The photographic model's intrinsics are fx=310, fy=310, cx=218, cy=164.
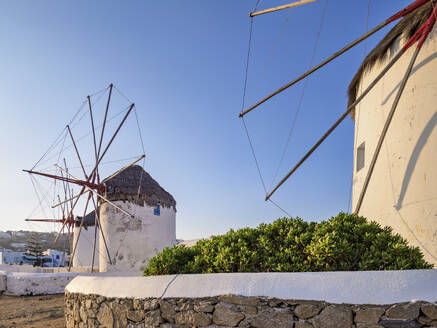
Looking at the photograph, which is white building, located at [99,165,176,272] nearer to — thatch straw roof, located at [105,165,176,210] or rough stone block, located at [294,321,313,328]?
thatch straw roof, located at [105,165,176,210]

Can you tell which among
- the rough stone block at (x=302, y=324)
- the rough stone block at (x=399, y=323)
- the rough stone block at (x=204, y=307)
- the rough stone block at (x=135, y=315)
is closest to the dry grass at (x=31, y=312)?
the rough stone block at (x=135, y=315)

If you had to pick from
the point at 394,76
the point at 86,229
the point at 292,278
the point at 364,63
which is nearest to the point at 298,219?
the point at 292,278

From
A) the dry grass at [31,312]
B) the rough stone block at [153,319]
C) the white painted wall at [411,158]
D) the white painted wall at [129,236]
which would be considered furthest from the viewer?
the white painted wall at [129,236]

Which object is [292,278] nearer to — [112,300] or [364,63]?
[112,300]

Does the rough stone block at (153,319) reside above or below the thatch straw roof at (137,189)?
below

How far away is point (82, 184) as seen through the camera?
14938 millimetres

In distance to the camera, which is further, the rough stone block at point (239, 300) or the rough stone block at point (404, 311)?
the rough stone block at point (239, 300)

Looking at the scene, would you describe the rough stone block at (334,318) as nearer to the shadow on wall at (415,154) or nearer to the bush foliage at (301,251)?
the bush foliage at (301,251)

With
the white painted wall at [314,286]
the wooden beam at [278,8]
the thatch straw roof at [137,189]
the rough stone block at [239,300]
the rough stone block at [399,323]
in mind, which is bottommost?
the rough stone block at [399,323]

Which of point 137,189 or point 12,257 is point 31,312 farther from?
point 12,257

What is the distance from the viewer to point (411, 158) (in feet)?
19.0

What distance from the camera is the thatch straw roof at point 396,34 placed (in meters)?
5.69

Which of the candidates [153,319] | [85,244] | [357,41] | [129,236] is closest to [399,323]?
[153,319]

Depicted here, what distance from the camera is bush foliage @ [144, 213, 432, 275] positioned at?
371cm
